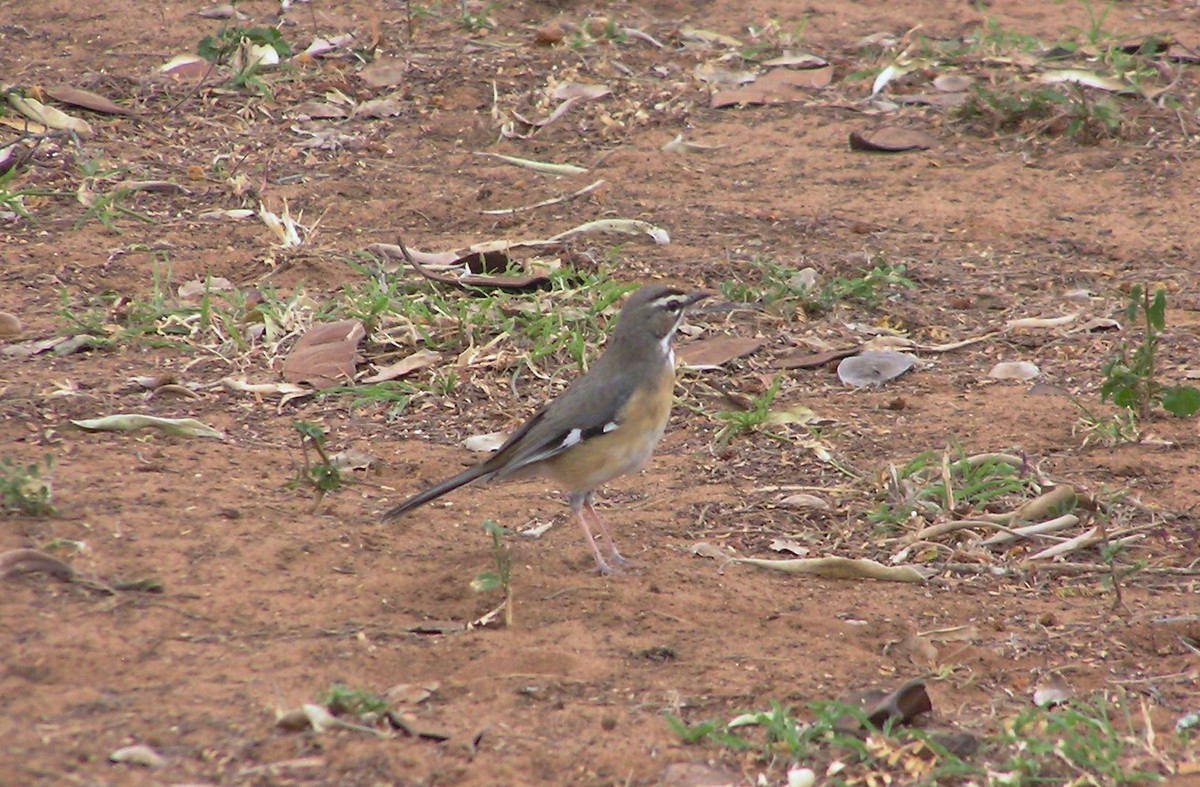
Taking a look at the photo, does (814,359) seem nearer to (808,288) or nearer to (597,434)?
(808,288)

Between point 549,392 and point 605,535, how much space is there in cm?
160

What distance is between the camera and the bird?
6.03 meters

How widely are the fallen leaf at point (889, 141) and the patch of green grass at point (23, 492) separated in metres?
6.43

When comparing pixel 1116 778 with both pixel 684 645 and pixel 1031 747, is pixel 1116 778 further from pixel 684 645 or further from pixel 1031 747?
pixel 684 645

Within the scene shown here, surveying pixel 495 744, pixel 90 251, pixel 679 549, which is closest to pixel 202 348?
pixel 90 251

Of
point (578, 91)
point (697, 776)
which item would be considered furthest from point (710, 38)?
point (697, 776)

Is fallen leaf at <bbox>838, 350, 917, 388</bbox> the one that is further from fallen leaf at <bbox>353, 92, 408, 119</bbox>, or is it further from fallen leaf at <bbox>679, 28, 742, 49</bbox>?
fallen leaf at <bbox>679, 28, 742, 49</bbox>

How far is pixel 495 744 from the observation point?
4422mm

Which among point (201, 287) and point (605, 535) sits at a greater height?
point (605, 535)

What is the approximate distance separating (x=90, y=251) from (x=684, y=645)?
16.5 ft

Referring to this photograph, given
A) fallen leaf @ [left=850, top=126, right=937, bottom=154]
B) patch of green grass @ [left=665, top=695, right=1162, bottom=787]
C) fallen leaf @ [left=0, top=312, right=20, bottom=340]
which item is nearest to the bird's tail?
patch of green grass @ [left=665, top=695, right=1162, bottom=787]

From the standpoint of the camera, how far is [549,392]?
24.8 ft

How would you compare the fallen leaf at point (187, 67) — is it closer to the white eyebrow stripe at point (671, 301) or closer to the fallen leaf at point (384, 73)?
the fallen leaf at point (384, 73)

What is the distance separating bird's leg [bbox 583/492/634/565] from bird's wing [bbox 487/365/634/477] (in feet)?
1.13
